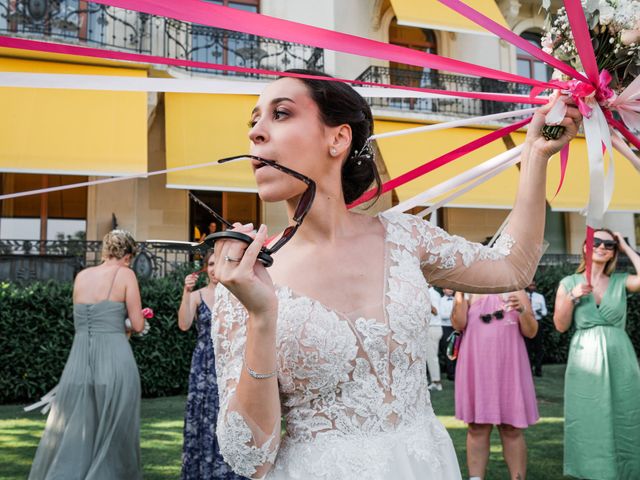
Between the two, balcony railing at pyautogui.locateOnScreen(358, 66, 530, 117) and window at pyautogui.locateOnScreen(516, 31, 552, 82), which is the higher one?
window at pyautogui.locateOnScreen(516, 31, 552, 82)

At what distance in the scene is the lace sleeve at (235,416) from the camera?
139cm

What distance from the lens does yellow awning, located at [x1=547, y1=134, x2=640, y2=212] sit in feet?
41.8

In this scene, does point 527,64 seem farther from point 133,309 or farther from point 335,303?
point 335,303

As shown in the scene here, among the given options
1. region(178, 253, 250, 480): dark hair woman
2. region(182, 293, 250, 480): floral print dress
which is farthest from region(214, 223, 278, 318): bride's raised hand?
region(182, 293, 250, 480): floral print dress

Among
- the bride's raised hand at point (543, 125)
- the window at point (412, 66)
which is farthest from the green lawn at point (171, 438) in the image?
the window at point (412, 66)

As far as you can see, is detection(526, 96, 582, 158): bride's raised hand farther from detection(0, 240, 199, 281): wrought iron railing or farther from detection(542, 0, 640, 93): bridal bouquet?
detection(0, 240, 199, 281): wrought iron railing

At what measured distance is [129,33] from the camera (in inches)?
480

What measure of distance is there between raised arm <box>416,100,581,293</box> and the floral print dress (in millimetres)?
2959

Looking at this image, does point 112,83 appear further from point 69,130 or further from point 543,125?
point 69,130

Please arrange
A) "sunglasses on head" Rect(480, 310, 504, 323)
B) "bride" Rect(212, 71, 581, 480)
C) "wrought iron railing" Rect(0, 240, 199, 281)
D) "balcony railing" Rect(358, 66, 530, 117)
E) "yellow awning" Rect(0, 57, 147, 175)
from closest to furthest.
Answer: "bride" Rect(212, 71, 581, 480)
"sunglasses on head" Rect(480, 310, 504, 323)
"yellow awning" Rect(0, 57, 147, 175)
"wrought iron railing" Rect(0, 240, 199, 281)
"balcony railing" Rect(358, 66, 530, 117)

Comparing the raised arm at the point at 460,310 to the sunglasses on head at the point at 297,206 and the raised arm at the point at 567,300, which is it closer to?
the raised arm at the point at 567,300

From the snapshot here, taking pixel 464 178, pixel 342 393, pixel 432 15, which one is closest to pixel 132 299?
pixel 464 178

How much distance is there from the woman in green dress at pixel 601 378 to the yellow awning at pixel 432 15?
803cm

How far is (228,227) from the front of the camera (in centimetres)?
132
